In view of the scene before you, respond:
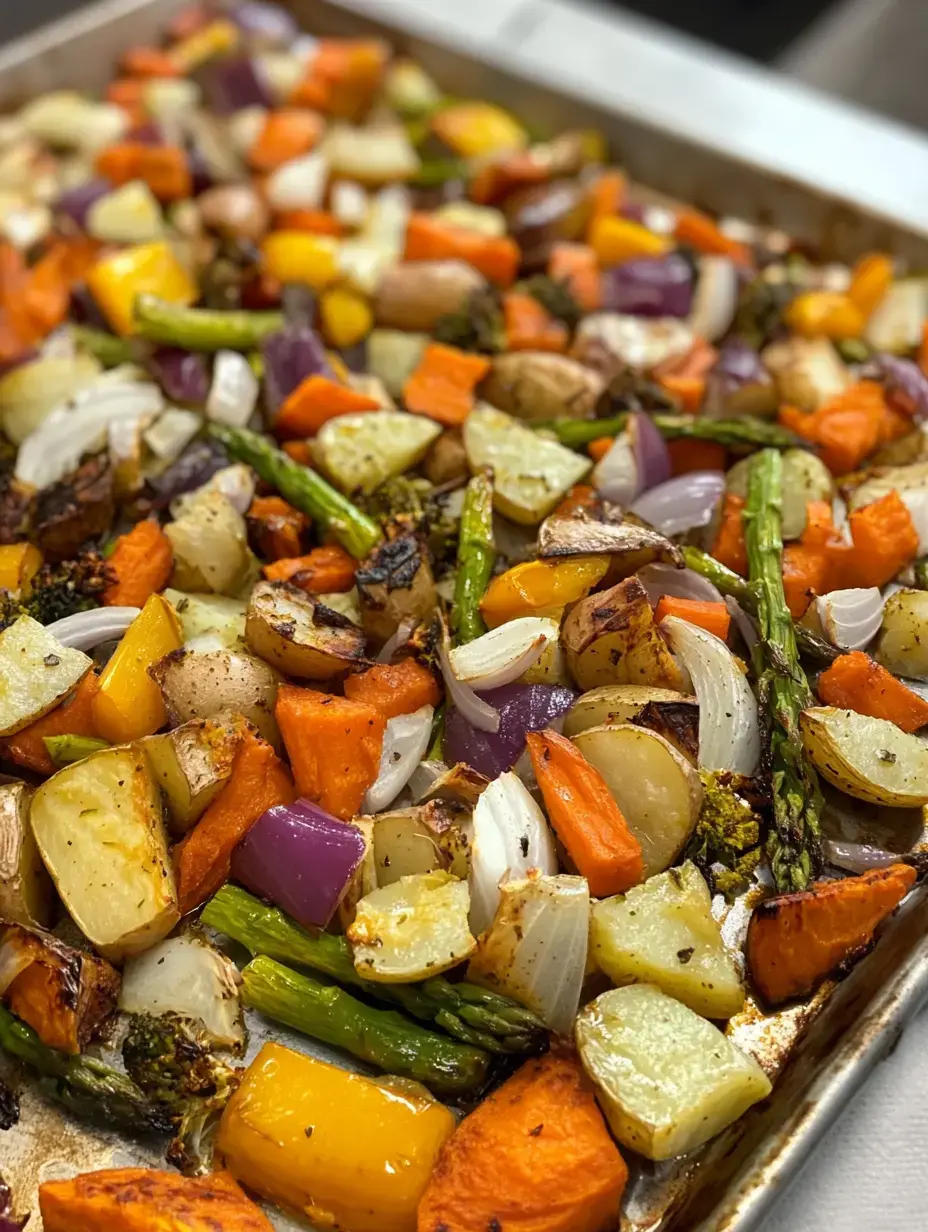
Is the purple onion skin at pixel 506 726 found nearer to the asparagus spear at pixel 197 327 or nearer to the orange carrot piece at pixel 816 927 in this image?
the orange carrot piece at pixel 816 927

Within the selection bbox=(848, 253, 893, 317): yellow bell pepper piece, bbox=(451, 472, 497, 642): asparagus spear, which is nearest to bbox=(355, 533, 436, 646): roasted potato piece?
bbox=(451, 472, 497, 642): asparagus spear

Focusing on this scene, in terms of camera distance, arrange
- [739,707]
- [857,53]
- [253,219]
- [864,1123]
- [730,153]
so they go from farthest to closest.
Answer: [857,53] < [730,153] < [253,219] < [739,707] < [864,1123]

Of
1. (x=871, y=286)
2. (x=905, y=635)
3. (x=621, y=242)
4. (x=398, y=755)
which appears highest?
(x=871, y=286)

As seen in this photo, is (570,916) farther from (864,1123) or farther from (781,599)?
(781,599)

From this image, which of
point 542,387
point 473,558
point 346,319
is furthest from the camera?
point 346,319

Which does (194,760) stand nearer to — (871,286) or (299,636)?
(299,636)

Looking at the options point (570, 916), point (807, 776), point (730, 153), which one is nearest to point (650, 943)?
point (570, 916)

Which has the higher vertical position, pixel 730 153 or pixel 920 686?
pixel 730 153

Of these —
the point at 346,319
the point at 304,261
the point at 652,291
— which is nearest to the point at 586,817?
the point at 346,319
